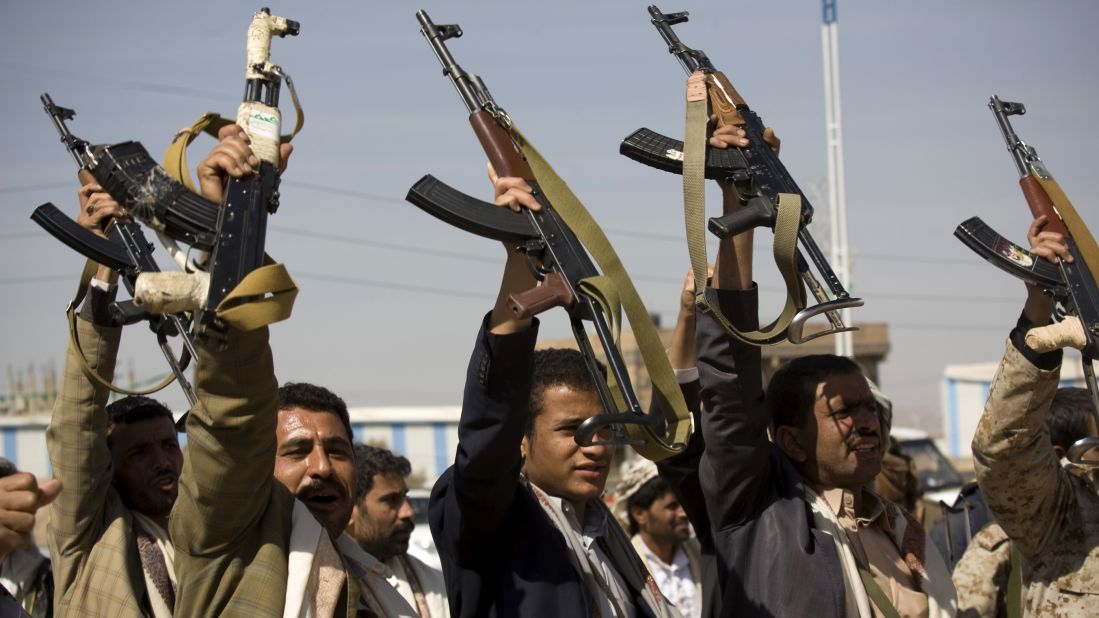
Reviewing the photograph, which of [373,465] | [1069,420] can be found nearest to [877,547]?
[1069,420]

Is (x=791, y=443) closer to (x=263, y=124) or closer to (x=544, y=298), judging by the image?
(x=544, y=298)

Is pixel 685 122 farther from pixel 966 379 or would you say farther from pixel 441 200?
pixel 966 379

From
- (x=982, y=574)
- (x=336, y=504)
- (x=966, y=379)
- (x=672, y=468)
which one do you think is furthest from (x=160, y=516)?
(x=966, y=379)

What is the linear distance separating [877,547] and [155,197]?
262 centimetres

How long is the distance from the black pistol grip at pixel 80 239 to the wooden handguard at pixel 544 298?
1436mm

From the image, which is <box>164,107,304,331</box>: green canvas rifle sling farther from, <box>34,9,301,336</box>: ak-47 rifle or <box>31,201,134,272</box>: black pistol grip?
<box>31,201,134,272</box>: black pistol grip

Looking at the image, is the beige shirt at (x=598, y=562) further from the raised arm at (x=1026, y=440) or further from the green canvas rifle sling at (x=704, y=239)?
the raised arm at (x=1026, y=440)

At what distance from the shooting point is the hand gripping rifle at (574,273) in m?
3.43

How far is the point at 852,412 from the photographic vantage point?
4.39 m

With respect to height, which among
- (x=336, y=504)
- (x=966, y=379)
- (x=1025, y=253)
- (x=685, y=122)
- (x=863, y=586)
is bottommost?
(x=966, y=379)

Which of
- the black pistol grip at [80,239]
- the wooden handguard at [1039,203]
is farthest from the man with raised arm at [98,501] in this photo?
the wooden handguard at [1039,203]

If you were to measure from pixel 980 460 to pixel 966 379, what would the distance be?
2911cm

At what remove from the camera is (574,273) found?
140 inches

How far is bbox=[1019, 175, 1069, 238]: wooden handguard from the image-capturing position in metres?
4.75
